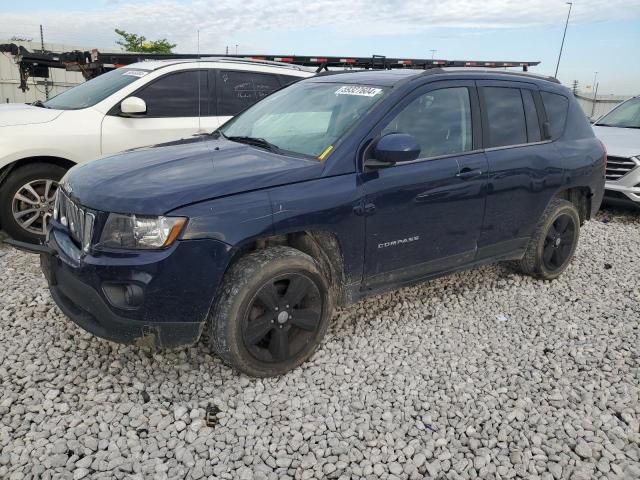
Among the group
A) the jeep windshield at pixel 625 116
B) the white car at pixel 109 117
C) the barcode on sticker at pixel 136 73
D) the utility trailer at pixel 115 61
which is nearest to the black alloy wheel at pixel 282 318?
the white car at pixel 109 117

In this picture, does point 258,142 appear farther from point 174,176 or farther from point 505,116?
point 505,116

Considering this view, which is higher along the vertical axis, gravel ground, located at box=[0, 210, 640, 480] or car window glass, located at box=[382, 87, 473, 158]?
car window glass, located at box=[382, 87, 473, 158]

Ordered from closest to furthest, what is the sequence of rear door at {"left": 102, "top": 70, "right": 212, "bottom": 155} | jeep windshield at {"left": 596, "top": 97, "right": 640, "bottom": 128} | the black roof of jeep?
the black roof of jeep, rear door at {"left": 102, "top": 70, "right": 212, "bottom": 155}, jeep windshield at {"left": 596, "top": 97, "right": 640, "bottom": 128}

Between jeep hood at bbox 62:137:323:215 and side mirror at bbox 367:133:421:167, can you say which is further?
side mirror at bbox 367:133:421:167

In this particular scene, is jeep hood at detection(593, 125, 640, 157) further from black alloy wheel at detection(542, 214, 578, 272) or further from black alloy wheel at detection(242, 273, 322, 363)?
black alloy wheel at detection(242, 273, 322, 363)

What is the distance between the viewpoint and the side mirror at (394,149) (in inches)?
126

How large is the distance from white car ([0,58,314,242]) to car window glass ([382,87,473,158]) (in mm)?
2561

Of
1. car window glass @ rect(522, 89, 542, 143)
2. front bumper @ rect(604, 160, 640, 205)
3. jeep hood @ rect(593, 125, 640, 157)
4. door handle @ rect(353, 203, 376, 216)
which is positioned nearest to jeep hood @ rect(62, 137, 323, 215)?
door handle @ rect(353, 203, 376, 216)

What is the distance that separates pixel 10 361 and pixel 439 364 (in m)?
2.70

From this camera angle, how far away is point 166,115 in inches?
227

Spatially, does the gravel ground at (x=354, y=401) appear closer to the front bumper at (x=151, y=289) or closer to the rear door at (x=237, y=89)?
the front bumper at (x=151, y=289)

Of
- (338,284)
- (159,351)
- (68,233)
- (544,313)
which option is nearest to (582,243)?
(544,313)

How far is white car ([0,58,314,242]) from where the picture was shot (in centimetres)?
Result: 492

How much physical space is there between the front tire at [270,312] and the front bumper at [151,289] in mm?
126
